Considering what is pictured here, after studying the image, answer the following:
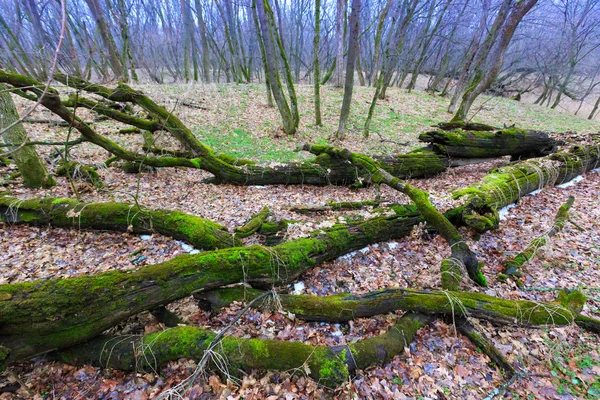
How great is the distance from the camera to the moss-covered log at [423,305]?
3.00 metres

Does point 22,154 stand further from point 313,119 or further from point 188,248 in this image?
point 313,119

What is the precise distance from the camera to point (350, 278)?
13.4 feet

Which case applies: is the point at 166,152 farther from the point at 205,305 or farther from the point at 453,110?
the point at 453,110

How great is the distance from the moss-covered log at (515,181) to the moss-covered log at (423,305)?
1.59 m

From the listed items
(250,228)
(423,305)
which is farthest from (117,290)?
(423,305)

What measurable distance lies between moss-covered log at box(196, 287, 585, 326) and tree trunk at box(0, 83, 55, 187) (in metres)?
5.59

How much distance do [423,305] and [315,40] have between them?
11.5 meters

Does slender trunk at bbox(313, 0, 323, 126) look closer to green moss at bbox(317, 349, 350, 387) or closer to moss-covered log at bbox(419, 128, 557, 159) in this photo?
moss-covered log at bbox(419, 128, 557, 159)

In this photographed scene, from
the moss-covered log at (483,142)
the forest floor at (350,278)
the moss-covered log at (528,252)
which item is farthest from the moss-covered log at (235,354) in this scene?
the moss-covered log at (483,142)

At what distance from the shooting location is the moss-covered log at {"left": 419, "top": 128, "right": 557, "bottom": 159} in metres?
7.53

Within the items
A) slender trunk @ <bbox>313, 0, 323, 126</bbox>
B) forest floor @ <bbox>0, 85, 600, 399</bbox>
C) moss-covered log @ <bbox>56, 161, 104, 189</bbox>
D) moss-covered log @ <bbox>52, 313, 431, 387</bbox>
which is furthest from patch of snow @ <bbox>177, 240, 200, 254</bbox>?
slender trunk @ <bbox>313, 0, 323, 126</bbox>

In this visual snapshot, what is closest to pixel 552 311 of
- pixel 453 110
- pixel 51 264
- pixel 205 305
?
pixel 205 305

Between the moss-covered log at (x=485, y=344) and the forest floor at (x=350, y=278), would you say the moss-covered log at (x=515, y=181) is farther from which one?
the moss-covered log at (x=485, y=344)

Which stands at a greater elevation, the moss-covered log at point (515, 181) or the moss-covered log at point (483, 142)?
the moss-covered log at point (483, 142)
